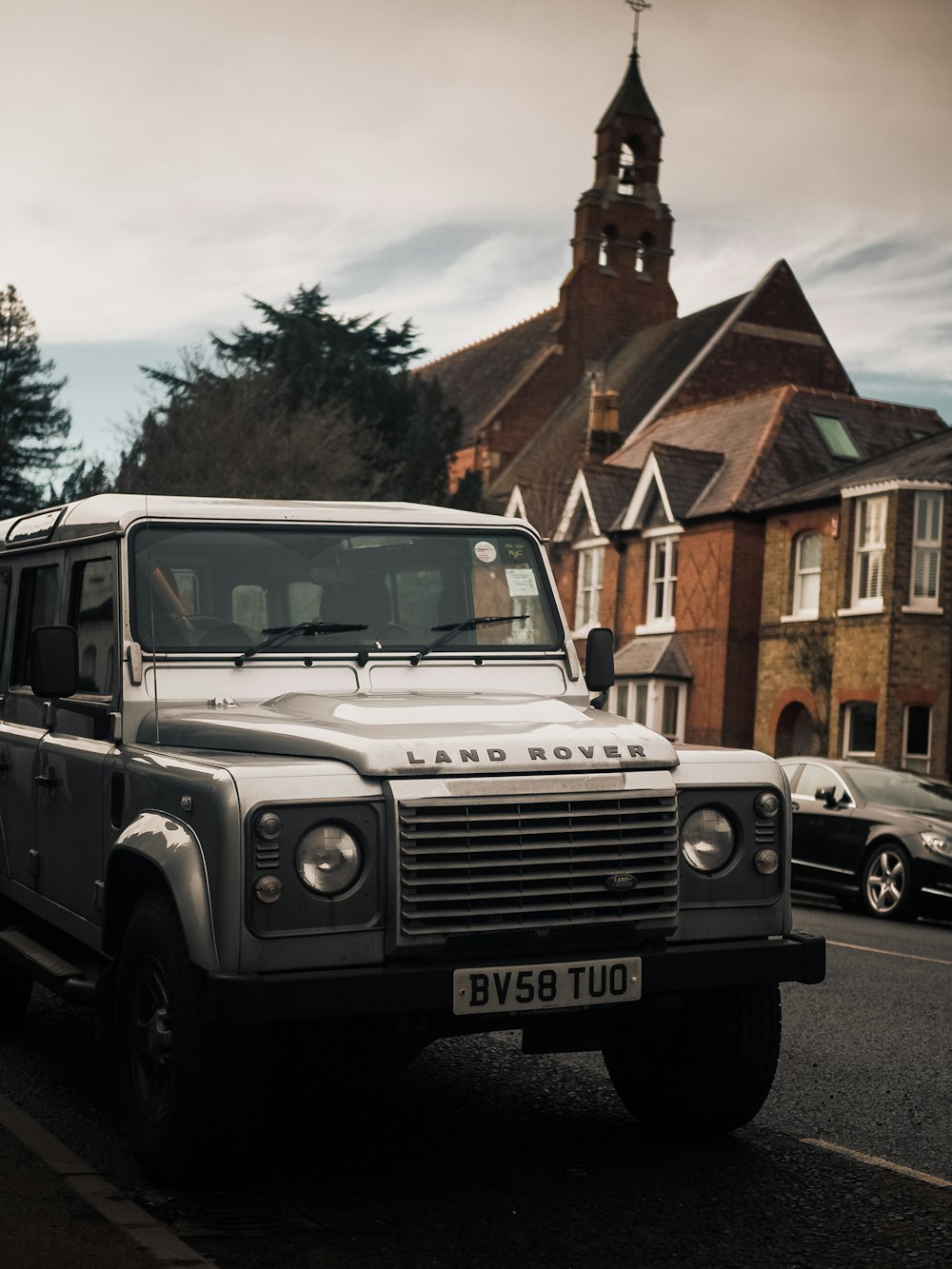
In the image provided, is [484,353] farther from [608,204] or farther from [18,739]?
[18,739]

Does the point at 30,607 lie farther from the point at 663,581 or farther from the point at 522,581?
the point at 663,581

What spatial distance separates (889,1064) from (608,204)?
56.7 m

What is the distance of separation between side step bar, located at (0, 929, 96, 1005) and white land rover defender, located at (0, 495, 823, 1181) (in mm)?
16

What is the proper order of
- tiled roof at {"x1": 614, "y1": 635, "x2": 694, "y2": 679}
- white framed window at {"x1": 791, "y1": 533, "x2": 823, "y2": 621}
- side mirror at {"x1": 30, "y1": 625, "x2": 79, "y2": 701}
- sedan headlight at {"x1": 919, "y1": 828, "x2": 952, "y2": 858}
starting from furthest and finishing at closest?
tiled roof at {"x1": 614, "y1": 635, "x2": 694, "y2": 679}, white framed window at {"x1": 791, "y1": 533, "x2": 823, "y2": 621}, sedan headlight at {"x1": 919, "y1": 828, "x2": 952, "y2": 858}, side mirror at {"x1": 30, "y1": 625, "x2": 79, "y2": 701}

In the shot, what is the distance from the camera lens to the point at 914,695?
101 ft

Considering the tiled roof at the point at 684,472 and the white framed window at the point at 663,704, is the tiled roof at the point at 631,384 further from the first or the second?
the white framed window at the point at 663,704

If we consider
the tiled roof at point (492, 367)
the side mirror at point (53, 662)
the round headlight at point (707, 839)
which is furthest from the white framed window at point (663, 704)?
the round headlight at point (707, 839)

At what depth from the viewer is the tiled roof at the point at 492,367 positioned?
60562mm

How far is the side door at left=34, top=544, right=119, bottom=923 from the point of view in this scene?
5641 mm

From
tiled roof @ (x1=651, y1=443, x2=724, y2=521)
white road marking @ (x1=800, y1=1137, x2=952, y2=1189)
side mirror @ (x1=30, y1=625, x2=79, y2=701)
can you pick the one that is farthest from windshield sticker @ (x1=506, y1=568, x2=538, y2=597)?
tiled roof @ (x1=651, y1=443, x2=724, y2=521)

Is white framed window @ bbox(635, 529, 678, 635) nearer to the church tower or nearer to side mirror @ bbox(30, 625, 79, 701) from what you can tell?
the church tower

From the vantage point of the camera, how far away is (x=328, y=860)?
4617mm

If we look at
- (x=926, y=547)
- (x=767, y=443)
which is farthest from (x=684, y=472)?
(x=926, y=547)

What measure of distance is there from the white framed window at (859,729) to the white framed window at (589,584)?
973 centimetres
